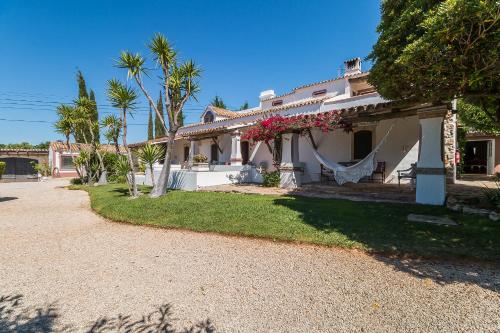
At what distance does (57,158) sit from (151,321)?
30571 mm

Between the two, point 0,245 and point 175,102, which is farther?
point 175,102

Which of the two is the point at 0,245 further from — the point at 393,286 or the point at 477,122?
the point at 477,122

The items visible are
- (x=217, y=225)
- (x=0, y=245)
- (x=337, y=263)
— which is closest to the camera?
(x=337, y=263)

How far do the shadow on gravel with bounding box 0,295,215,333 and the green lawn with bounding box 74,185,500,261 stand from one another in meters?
2.38

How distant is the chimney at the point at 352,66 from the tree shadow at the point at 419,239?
13.2 meters

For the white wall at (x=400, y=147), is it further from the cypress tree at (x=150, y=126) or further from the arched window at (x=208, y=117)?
the cypress tree at (x=150, y=126)

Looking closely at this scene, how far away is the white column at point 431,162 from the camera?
596 centimetres

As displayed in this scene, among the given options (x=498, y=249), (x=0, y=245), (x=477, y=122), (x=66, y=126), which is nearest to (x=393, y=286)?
(x=498, y=249)

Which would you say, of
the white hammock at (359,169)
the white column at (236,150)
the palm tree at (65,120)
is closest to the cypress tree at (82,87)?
the palm tree at (65,120)

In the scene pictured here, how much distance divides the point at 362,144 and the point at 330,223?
285 inches

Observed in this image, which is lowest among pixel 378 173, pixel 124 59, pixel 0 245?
pixel 0 245

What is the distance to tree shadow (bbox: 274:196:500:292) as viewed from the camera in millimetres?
3043

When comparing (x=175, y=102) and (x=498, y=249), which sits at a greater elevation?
(x=175, y=102)

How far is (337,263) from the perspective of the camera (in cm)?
337
